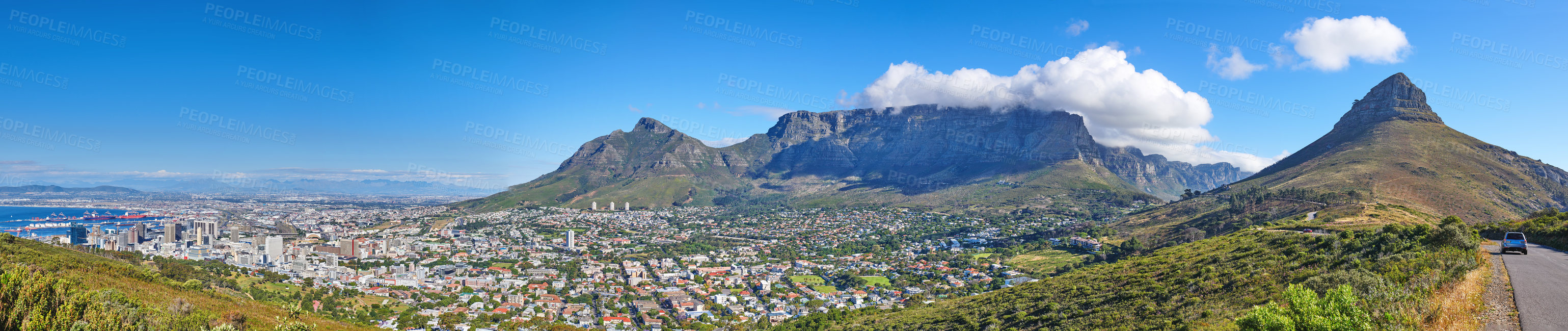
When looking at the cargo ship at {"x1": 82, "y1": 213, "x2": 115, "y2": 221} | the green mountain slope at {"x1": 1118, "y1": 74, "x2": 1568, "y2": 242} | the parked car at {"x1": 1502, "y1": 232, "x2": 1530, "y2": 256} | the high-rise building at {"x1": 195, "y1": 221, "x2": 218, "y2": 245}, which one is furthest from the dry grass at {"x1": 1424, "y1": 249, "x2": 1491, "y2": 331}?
the cargo ship at {"x1": 82, "y1": 213, "x2": 115, "y2": 221}

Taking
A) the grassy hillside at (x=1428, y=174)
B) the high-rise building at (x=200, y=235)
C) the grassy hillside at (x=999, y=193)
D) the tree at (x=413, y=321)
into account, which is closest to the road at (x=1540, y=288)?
the tree at (x=413, y=321)

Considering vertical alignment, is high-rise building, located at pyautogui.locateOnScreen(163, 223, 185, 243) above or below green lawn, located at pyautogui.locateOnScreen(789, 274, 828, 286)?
above

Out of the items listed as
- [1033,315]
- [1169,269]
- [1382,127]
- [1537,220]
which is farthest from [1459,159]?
[1033,315]

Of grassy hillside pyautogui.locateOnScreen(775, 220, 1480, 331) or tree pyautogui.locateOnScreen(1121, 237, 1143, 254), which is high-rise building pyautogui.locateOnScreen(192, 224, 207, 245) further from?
tree pyautogui.locateOnScreen(1121, 237, 1143, 254)

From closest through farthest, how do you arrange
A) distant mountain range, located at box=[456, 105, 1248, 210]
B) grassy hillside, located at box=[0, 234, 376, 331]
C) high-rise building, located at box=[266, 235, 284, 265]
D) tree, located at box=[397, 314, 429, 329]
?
grassy hillside, located at box=[0, 234, 376, 331] < tree, located at box=[397, 314, 429, 329] < high-rise building, located at box=[266, 235, 284, 265] < distant mountain range, located at box=[456, 105, 1248, 210]

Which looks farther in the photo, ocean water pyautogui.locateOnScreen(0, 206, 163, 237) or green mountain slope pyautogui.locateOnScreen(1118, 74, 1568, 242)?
ocean water pyautogui.locateOnScreen(0, 206, 163, 237)

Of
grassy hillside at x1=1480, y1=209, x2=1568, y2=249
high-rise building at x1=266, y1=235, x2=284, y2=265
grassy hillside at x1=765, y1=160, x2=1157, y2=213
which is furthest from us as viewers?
grassy hillside at x1=765, y1=160, x2=1157, y2=213

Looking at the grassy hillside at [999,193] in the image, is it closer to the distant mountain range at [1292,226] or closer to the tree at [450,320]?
the distant mountain range at [1292,226]

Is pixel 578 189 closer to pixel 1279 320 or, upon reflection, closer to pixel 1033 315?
pixel 1033 315
